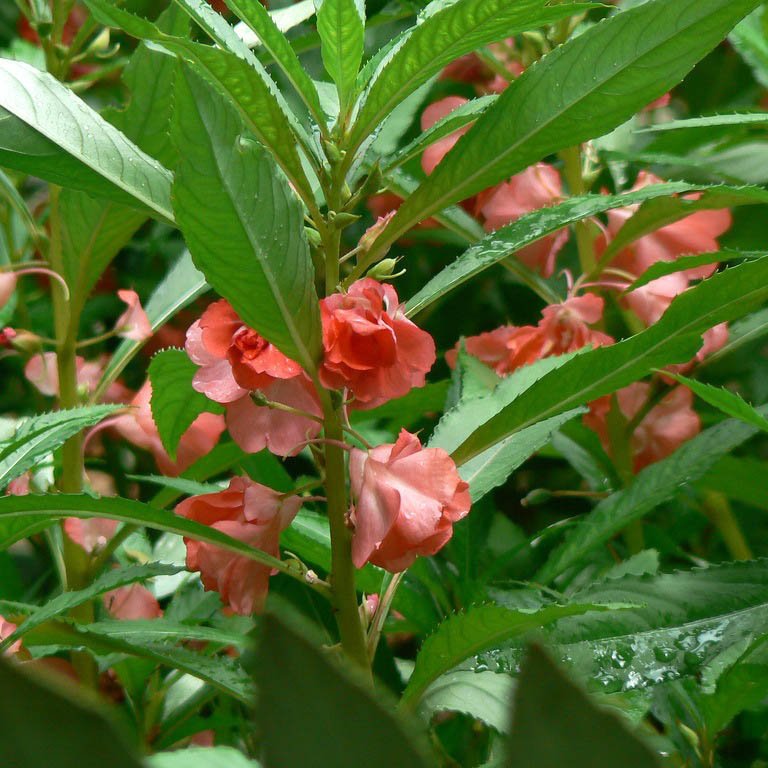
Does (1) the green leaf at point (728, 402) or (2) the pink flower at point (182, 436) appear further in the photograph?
A: (2) the pink flower at point (182, 436)

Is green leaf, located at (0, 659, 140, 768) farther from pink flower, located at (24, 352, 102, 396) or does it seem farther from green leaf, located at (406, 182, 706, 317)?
pink flower, located at (24, 352, 102, 396)

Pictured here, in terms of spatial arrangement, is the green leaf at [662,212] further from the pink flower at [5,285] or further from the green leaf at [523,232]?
the pink flower at [5,285]

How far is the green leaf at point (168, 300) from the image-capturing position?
0.86 metres

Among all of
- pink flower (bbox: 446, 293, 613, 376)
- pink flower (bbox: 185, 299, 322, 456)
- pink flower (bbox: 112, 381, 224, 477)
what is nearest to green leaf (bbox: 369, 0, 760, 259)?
pink flower (bbox: 185, 299, 322, 456)

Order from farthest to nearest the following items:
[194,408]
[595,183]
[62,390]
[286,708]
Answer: [595,183], [62,390], [194,408], [286,708]

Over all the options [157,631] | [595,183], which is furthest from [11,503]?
[595,183]

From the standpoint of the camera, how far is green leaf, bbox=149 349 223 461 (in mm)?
634

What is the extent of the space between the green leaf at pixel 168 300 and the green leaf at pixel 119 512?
1.03 ft

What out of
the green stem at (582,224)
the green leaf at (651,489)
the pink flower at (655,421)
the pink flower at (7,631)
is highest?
the pink flower at (7,631)

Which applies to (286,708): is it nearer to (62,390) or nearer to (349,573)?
(349,573)

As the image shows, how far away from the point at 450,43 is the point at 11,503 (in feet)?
1.14

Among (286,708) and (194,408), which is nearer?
(286,708)

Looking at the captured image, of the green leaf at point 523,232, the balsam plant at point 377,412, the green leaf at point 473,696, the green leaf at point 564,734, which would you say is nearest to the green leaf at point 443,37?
the balsam plant at point 377,412

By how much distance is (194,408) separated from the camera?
0.68 meters
